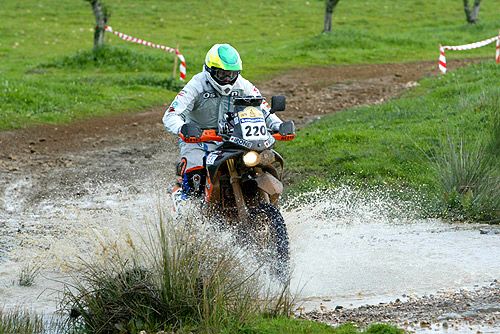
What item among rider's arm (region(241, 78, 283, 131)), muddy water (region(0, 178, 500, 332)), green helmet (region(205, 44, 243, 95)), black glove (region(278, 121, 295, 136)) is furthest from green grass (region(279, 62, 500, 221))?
green helmet (region(205, 44, 243, 95))

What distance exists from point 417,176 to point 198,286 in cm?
692

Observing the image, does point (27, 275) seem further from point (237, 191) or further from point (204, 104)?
point (204, 104)

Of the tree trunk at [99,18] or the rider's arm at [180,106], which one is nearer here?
the rider's arm at [180,106]

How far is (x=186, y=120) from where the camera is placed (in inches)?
380

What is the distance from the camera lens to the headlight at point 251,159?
8555 millimetres

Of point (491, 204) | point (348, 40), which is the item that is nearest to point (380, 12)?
point (348, 40)

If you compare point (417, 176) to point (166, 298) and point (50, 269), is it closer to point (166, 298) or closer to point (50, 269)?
point (50, 269)

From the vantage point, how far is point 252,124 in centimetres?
866

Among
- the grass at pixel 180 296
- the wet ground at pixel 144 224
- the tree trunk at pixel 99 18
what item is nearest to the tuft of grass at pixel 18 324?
the grass at pixel 180 296

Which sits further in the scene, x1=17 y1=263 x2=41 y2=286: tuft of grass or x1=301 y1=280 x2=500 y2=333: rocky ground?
x1=17 y1=263 x2=41 y2=286: tuft of grass

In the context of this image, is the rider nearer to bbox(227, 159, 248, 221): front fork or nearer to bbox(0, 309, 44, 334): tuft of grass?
bbox(227, 159, 248, 221): front fork

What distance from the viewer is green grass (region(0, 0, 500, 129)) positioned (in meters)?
21.0

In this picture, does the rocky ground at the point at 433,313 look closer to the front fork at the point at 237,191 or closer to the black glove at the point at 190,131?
the front fork at the point at 237,191

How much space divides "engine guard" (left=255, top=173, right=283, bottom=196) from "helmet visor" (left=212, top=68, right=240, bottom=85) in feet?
3.65
